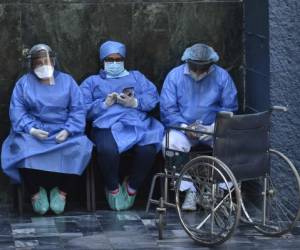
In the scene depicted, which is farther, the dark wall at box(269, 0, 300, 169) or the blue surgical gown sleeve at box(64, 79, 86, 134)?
the blue surgical gown sleeve at box(64, 79, 86, 134)

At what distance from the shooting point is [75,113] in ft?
27.5

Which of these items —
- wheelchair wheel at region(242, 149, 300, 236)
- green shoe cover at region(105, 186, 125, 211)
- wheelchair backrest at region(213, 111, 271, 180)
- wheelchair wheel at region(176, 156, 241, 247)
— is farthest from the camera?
green shoe cover at region(105, 186, 125, 211)

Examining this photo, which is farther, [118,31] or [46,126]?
[118,31]

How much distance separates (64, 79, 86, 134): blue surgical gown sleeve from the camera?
8.32m

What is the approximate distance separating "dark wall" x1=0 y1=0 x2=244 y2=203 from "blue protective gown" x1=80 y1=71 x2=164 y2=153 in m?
0.24

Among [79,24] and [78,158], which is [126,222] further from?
[79,24]

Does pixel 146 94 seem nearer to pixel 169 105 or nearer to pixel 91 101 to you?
pixel 169 105

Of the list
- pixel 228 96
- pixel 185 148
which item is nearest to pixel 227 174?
pixel 185 148

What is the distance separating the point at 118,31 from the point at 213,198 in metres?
2.33

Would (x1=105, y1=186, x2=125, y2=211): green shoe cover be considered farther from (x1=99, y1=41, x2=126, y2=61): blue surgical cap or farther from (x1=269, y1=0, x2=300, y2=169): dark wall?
(x1=269, y1=0, x2=300, y2=169): dark wall

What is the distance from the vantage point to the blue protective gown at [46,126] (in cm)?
821

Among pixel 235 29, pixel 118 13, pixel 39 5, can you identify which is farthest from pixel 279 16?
pixel 39 5

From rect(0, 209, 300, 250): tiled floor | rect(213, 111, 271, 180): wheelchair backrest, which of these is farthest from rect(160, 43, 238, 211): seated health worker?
rect(213, 111, 271, 180): wheelchair backrest

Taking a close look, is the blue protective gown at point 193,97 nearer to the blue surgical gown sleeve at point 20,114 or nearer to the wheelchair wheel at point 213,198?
the blue surgical gown sleeve at point 20,114
